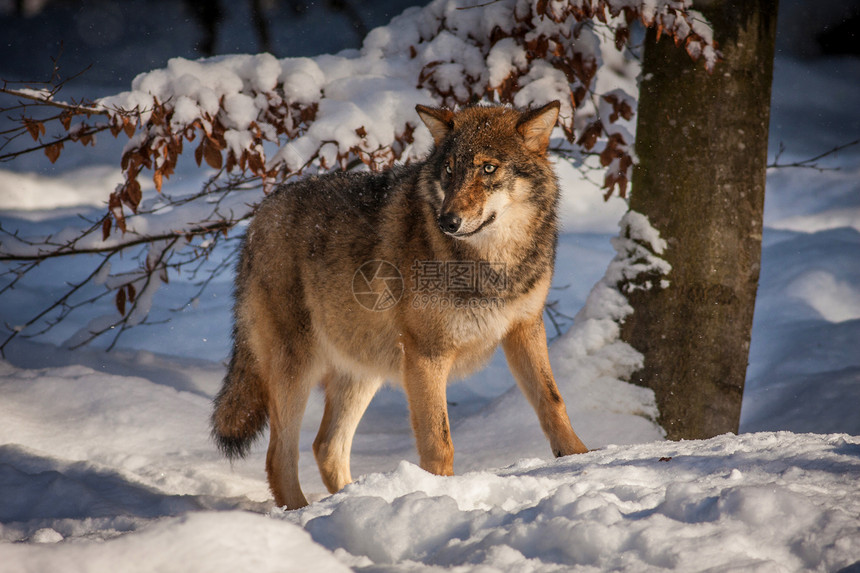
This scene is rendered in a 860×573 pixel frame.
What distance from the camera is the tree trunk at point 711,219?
12.6 feet

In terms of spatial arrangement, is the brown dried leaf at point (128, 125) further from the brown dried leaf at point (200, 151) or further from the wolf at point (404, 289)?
the wolf at point (404, 289)

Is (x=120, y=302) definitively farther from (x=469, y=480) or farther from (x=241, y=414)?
(x=469, y=480)

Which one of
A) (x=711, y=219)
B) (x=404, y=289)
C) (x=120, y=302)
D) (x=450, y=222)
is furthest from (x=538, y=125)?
(x=120, y=302)

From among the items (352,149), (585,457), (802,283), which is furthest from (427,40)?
(802,283)

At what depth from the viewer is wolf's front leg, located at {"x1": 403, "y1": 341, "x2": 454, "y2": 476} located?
2.96 metres

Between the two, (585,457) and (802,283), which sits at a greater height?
(585,457)

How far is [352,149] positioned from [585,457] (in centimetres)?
273

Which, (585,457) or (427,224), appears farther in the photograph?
(427,224)

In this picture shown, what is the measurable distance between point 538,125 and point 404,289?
1.13 metres

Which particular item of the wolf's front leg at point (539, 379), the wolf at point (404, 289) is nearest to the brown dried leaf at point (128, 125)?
the wolf at point (404, 289)

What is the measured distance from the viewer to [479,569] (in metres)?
1.41

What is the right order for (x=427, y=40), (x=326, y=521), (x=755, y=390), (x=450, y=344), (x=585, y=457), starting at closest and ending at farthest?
(x=326, y=521), (x=585, y=457), (x=450, y=344), (x=427, y=40), (x=755, y=390)

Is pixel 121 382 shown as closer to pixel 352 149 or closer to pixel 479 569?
pixel 352 149

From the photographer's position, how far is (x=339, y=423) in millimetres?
3906
